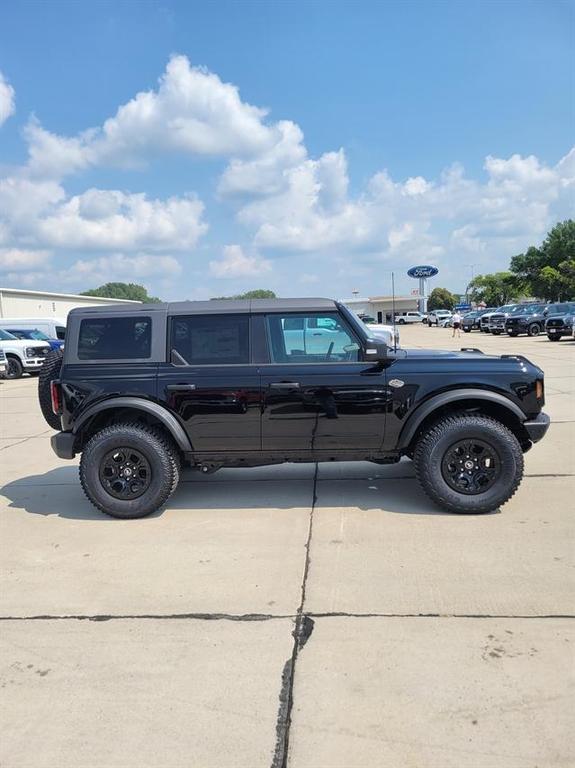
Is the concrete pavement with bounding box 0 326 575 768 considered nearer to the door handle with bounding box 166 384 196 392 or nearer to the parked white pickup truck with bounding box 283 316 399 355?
the door handle with bounding box 166 384 196 392

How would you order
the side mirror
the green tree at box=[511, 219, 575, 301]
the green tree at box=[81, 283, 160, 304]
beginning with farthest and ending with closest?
the green tree at box=[81, 283, 160, 304], the green tree at box=[511, 219, 575, 301], the side mirror

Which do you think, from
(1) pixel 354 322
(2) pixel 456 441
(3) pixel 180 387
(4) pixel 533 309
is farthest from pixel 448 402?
(4) pixel 533 309

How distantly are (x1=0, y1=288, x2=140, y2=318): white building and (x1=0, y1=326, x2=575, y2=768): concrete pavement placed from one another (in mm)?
34649

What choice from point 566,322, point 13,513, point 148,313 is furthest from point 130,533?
point 566,322

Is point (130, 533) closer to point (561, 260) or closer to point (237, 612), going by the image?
point (237, 612)

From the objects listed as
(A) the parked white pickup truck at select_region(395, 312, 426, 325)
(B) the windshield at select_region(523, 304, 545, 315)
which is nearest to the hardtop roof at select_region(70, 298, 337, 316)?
(B) the windshield at select_region(523, 304, 545, 315)

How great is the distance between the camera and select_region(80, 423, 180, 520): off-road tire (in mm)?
4746

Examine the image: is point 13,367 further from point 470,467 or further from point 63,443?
point 470,467

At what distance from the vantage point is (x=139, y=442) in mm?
4734

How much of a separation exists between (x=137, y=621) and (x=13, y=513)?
2522mm

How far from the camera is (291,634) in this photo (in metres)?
3.03

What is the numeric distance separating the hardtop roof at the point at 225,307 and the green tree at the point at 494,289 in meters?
68.5

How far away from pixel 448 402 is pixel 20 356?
1730 centimetres

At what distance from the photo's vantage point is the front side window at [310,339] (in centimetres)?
475
